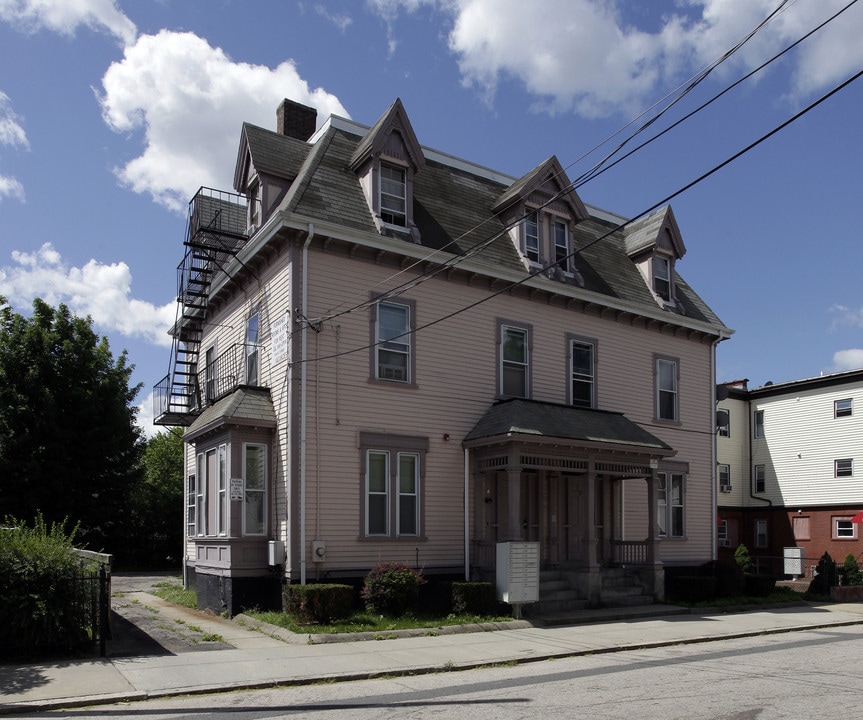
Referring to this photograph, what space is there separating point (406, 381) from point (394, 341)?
946 millimetres

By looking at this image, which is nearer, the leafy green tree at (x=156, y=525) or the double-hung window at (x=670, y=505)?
→ the double-hung window at (x=670, y=505)

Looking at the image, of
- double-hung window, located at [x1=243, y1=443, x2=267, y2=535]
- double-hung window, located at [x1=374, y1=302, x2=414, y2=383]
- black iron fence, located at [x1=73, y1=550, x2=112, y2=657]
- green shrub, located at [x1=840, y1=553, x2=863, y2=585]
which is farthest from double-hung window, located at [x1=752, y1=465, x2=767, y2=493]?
black iron fence, located at [x1=73, y1=550, x2=112, y2=657]

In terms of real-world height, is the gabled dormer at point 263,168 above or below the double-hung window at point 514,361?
above

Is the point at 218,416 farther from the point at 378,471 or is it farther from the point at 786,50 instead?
the point at 786,50

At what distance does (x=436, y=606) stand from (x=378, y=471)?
3168 mm

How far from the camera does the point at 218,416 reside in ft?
57.5

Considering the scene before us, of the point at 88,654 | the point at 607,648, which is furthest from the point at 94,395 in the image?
the point at 607,648

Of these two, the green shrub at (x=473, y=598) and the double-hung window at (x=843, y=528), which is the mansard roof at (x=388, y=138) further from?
the double-hung window at (x=843, y=528)

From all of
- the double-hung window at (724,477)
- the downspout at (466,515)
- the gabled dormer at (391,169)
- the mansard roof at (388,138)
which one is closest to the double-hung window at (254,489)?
the downspout at (466,515)

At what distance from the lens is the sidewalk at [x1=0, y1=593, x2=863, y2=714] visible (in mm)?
10398

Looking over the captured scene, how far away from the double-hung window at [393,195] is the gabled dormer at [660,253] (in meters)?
9.03

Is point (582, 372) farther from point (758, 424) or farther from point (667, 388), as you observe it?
point (758, 424)

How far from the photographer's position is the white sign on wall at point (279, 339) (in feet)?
57.5

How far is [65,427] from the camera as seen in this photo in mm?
32031
